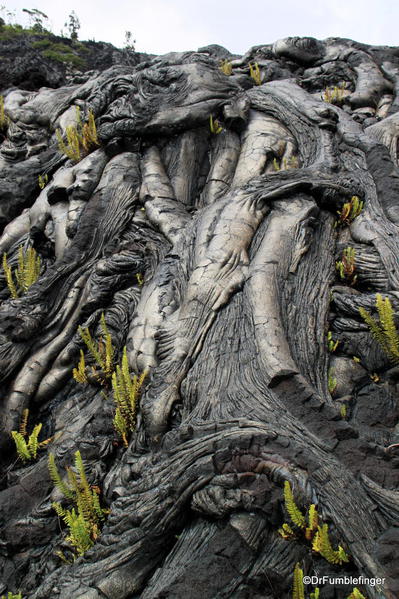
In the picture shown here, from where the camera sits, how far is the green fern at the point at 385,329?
361 centimetres

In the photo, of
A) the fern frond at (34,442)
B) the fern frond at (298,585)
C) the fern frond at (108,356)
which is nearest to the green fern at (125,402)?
the fern frond at (108,356)

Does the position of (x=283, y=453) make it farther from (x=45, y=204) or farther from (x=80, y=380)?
(x=45, y=204)

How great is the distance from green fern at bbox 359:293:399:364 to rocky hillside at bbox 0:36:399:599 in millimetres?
16

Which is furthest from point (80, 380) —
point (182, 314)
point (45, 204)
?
point (45, 204)

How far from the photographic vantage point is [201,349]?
3988mm

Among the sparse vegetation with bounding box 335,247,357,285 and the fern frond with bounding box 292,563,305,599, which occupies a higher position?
the sparse vegetation with bounding box 335,247,357,285

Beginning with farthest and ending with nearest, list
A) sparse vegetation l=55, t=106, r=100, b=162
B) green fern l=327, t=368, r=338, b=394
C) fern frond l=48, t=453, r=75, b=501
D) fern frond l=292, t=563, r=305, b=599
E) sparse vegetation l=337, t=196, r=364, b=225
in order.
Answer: sparse vegetation l=55, t=106, r=100, b=162
sparse vegetation l=337, t=196, r=364, b=225
green fern l=327, t=368, r=338, b=394
fern frond l=48, t=453, r=75, b=501
fern frond l=292, t=563, r=305, b=599

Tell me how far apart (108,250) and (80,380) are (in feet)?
5.65

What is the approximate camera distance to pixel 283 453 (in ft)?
9.46

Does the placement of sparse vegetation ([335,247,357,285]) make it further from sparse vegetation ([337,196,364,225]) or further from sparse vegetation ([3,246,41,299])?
sparse vegetation ([3,246,41,299])

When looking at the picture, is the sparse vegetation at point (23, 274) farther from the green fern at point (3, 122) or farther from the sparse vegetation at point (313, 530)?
the green fern at point (3, 122)

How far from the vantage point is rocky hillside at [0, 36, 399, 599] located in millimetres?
2695

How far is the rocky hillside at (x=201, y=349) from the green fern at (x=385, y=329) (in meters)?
0.02

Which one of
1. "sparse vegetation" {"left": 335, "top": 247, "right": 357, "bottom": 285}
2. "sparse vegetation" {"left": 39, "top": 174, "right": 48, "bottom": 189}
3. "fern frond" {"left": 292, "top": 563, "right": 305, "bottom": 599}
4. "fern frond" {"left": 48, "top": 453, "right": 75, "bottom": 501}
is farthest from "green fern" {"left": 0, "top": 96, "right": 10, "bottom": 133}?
"fern frond" {"left": 292, "top": 563, "right": 305, "bottom": 599}
